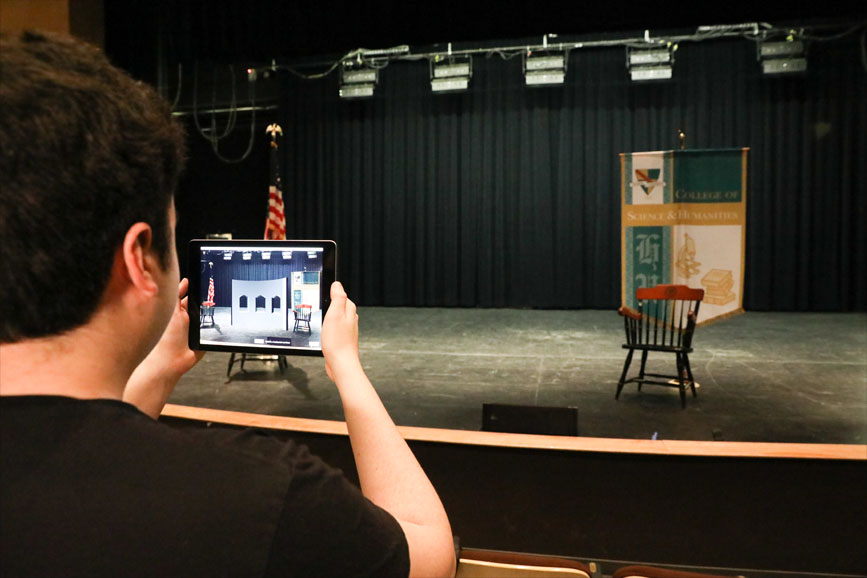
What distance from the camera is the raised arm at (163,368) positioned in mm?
730

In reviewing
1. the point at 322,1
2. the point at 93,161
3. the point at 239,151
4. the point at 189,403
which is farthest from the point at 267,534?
the point at 239,151

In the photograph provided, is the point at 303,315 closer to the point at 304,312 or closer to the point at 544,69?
the point at 304,312

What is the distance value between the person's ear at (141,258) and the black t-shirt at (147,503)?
0.28ft

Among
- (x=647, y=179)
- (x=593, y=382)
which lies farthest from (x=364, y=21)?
(x=593, y=382)

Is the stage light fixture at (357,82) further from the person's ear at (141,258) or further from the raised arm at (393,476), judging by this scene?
the person's ear at (141,258)

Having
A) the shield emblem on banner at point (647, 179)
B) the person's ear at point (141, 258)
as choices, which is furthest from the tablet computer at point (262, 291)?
the shield emblem on banner at point (647, 179)

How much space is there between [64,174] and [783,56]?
970cm

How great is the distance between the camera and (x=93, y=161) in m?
0.43

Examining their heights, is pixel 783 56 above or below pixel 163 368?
above

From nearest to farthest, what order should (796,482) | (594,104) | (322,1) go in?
(796,482), (322,1), (594,104)

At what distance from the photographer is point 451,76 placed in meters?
9.37

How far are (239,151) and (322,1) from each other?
7.48 meters

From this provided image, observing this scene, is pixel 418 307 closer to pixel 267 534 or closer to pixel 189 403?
pixel 189 403

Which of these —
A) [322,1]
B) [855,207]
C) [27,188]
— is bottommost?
[27,188]
